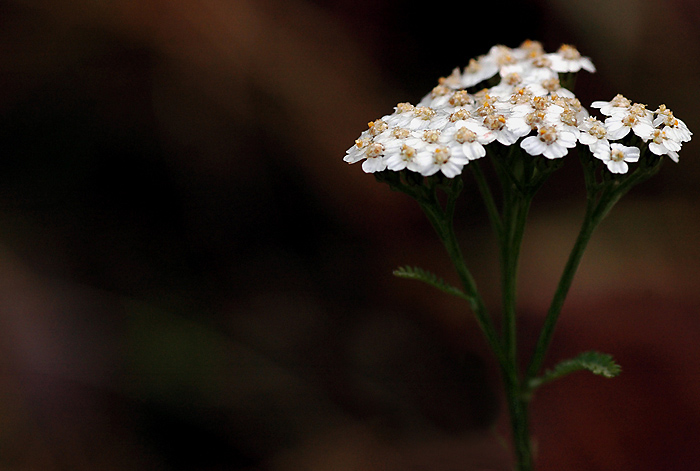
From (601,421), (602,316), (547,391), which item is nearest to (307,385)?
(547,391)

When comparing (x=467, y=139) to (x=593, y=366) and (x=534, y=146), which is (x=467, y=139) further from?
(x=593, y=366)

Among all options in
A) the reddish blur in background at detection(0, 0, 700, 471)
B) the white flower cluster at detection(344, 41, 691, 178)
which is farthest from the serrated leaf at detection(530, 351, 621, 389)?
the reddish blur in background at detection(0, 0, 700, 471)

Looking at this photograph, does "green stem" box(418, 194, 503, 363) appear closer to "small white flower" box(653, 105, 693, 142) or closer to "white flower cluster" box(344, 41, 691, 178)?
"white flower cluster" box(344, 41, 691, 178)

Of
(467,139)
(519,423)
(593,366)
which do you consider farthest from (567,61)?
(519,423)

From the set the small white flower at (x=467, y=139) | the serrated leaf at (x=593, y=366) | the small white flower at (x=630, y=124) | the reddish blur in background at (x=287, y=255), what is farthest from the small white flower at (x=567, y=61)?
the reddish blur in background at (x=287, y=255)

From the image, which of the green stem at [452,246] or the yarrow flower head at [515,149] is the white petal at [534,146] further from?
the green stem at [452,246]

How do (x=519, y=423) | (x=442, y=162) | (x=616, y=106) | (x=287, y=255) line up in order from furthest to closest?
(x=287, y=255), (x=519, y=423), (x=616, y=106), (x=442, y=162)

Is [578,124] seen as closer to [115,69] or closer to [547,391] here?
[547,391]
